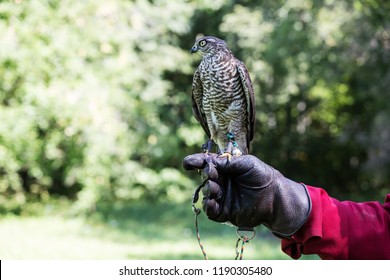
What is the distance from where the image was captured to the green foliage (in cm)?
873

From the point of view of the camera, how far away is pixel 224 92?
12.0 feet

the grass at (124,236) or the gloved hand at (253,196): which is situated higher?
the gloved hand at (253,196)

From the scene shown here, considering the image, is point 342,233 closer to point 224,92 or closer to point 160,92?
point 224,92

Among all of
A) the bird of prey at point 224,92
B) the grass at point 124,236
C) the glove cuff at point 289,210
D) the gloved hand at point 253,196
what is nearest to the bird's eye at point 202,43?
the bird of prey at point 224,92

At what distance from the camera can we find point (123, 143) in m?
10.6

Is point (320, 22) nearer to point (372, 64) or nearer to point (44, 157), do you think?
point (372, 64)

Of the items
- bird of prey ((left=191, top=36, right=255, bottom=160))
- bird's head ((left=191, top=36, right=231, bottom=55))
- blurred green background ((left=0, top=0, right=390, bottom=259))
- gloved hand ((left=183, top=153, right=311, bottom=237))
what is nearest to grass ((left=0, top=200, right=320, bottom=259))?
blurred green background ((left=0, top=0, right=390, bottom=259))

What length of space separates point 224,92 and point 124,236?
6.36 m

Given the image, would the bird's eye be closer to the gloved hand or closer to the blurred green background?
the gloved hand

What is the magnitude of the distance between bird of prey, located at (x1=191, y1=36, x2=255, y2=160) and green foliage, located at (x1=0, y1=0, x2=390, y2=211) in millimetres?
3315

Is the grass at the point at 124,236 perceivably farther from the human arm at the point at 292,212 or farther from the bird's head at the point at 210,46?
the human arm at the point at 292,212

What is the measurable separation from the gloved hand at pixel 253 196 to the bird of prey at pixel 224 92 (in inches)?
45.3

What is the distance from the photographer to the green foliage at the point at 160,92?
8.73 meters

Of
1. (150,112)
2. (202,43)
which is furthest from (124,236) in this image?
(202,43)
